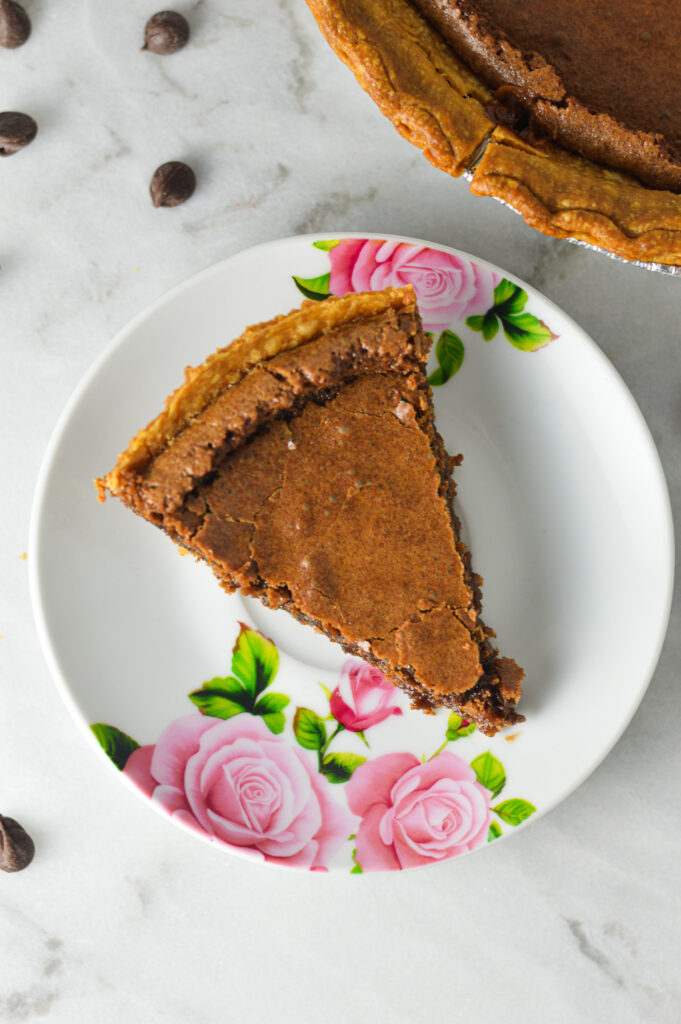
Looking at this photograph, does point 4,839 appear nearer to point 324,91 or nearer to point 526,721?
point 526,721

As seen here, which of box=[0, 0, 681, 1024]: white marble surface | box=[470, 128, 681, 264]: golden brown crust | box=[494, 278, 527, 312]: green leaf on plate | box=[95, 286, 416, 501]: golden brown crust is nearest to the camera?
box=[470, 128, 681, 264]: golden brown crust

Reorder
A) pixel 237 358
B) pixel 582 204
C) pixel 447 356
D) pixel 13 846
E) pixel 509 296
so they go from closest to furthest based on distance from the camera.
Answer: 1. pixel 582 204
2. pixel 237 358
3. pixel 509 296
4. pixel 447 356
5. pixel 13 846

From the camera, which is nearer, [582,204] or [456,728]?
[582,204]

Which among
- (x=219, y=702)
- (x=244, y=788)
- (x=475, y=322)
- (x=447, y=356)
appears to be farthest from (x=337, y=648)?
(x=475, y=322)

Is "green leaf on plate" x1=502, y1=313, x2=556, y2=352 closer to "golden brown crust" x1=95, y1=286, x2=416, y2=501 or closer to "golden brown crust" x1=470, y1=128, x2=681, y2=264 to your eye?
"golden brown crust" x1=95, y1=286, x2=416, y2=501

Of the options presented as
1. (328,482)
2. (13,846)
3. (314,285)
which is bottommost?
(13,846)

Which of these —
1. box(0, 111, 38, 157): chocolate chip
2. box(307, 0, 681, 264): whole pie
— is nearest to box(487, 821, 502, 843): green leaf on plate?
box(307, 0, 681, 264): whole pie

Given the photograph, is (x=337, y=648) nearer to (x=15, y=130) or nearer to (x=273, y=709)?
(x=273, y=709)

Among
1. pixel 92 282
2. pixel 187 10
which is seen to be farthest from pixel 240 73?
pixel 92 282
